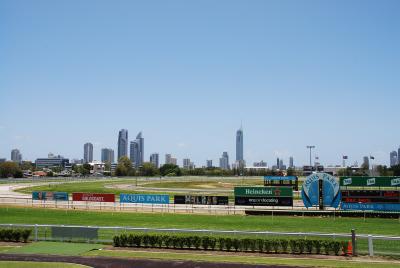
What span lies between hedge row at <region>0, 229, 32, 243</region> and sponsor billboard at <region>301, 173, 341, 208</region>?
29.0 metres

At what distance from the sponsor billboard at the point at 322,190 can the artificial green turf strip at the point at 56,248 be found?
27442 mm

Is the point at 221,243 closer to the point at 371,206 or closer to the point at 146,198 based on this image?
the point at 371,206

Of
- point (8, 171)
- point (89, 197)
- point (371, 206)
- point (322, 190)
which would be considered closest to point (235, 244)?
point (322, 190)

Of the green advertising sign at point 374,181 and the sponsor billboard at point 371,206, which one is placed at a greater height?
the green advertising sign at point 374,181

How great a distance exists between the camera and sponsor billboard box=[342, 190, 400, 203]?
42.7 m

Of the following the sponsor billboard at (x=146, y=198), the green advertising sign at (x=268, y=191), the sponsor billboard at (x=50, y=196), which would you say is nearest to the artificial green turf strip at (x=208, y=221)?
the green advertising sign at (x=268, y=191)

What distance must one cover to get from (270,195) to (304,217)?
19.4 ft

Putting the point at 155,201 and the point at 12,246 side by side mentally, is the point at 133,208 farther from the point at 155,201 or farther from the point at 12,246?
the point at 12,246

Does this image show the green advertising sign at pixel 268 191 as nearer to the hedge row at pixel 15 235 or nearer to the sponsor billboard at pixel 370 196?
the sponsor billboard at pixel 370 196

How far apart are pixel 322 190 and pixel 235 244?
2552 centimetres

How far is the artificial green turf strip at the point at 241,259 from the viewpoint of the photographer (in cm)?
1800

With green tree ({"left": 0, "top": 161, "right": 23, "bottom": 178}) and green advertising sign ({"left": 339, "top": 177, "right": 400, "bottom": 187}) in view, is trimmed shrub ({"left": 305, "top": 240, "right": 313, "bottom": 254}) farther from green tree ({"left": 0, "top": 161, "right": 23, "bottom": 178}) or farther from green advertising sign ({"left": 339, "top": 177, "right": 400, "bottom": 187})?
green tree ({"left": 0, "top": 161, "right": 23, "bottom": 178})

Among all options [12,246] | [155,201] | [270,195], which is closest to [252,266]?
[12,246]

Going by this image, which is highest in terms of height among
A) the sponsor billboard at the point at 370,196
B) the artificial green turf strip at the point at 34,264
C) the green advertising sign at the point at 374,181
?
the green advertising sign at the point at 374,181
